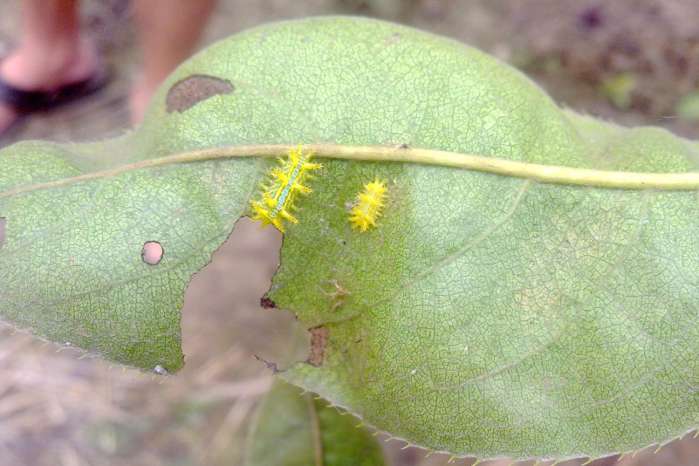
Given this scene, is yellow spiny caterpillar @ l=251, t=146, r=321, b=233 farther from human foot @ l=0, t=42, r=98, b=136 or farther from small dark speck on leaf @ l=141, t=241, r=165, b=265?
human foot @ l=0, t=42, r=98, b=136

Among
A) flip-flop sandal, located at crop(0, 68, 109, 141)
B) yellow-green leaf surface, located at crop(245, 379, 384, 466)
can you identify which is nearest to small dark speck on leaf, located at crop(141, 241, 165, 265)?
yellow-green leaf surface, located at crop(245, 379, 384, 466)

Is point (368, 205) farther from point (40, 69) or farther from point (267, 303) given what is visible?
point (40, 69)

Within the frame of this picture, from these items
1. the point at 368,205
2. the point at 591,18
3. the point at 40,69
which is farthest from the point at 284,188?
the point at 40,69

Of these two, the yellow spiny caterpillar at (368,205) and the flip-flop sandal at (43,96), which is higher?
the flip-flop sandal at (43,96)

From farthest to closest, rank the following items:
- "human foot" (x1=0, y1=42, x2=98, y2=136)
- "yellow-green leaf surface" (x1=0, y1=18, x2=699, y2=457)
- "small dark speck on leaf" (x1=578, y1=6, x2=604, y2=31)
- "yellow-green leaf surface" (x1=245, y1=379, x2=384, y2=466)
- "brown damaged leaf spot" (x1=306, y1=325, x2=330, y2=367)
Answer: "human foot" (x1=0, y1=42, x2=98, y2=136) < "small dark speck on leaf" (x1=578, y1=6, x2=604, y2=31) < "yellow-green leaf surface" (x1=245, y1=379, x2=384, y2=466) < "brown damaged leaf spot" (x1=306, y1=325, x2=330, y2=367) < "yellow-green leaf surface" (x1=0, y1=18, x2=699, y2=457)

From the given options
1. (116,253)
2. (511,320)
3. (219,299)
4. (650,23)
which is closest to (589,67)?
(650,23)

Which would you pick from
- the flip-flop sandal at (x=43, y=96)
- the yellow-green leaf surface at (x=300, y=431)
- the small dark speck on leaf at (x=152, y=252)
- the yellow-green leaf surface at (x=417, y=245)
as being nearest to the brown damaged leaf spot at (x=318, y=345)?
the yellow-green leaf surface at (x=417, y=245)

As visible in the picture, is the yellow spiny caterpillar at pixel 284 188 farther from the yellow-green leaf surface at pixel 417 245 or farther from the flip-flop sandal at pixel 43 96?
the flip-flop sandal at pixel 43 96
